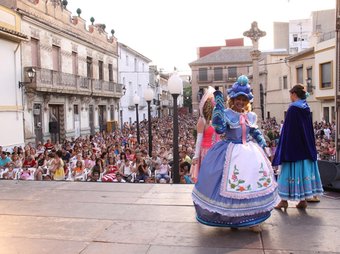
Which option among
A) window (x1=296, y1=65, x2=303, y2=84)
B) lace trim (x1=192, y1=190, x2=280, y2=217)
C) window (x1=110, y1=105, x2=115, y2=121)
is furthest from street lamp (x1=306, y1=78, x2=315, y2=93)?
lace trim (x1=192, y1=190, x2=280, y2=217)

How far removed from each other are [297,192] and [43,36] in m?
17.7

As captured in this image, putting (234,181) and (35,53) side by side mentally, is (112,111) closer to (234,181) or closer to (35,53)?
(35,53)

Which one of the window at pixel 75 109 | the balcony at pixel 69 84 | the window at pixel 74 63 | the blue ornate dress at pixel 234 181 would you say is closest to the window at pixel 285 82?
the balcony at pixel 69 84

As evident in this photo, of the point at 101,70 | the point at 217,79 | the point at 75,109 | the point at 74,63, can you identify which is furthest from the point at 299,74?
the point at 217,79

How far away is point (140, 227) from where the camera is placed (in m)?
4.24

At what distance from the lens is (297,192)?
181 inches

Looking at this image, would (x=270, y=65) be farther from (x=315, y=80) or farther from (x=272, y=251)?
(x=272, y=251)

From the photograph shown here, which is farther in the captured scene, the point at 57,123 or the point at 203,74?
the point at 203,74

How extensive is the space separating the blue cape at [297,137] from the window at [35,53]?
53.7 feet

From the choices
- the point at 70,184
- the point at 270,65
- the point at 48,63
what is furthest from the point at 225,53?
the point at 70,184

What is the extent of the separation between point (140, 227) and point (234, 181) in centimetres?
117

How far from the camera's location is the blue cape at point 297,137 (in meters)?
4.64

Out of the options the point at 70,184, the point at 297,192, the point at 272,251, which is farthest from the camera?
the point at 70,184

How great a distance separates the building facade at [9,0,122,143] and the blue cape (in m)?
15.0
